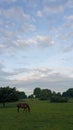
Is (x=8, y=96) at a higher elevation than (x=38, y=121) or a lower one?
higher

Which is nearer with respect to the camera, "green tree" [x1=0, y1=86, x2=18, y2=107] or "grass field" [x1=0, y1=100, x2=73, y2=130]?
"grass field" [x1=0, y1=100, x2=73, y2=130]

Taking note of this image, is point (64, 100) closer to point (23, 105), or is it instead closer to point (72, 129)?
point (23, 105)

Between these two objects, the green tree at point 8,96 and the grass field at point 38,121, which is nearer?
the grass field at point 38,121

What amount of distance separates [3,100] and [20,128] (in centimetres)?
5976

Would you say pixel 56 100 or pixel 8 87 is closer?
pixel 8 87

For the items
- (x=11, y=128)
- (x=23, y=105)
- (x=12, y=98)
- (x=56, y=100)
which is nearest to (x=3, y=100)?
(x=12, y=98)

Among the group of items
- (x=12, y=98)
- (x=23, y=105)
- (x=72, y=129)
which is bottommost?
(x=72, y=129)

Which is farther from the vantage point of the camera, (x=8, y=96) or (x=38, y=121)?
(x=8, y=96)

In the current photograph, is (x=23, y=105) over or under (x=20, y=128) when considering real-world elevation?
over

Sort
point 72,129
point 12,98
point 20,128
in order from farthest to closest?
1. point 12,98
2. point 20,128
3. point 72,129

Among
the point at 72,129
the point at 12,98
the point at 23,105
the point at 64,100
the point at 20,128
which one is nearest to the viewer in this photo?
the point at 72,129

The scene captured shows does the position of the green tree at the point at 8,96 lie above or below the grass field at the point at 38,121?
above

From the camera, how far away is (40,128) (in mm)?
23547

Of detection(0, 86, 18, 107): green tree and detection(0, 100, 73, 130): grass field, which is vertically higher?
detection(0, 86, 18, 107): green tree
